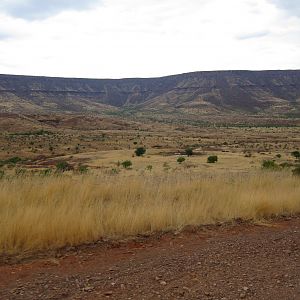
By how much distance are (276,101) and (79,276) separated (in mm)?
195196

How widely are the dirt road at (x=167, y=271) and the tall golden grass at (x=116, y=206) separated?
1.18 ft

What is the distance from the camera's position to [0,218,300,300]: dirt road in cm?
443

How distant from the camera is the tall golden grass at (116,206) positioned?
5980mm

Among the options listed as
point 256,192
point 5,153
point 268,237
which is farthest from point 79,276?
point 5,153

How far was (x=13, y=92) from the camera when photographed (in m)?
184

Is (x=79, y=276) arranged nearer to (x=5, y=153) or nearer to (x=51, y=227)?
(x=51, y=227)

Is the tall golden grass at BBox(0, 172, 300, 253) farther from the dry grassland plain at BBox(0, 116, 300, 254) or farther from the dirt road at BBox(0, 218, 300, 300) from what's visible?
the dirt road at BBox(0, 218, 300, 300)

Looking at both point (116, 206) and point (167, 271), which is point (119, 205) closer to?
point (116, 206)

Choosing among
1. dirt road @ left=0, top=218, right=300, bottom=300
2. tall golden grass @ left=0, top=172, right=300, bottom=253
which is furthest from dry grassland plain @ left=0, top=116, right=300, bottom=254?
dirt road @ left=0, top=218, right=300, bottom=300

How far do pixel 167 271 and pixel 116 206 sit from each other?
240cm

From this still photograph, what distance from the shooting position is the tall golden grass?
598 centimetres

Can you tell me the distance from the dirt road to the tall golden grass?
36cm

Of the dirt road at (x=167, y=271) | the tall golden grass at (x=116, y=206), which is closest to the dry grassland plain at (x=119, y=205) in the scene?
the tall golden grass at (x=116, y=206)

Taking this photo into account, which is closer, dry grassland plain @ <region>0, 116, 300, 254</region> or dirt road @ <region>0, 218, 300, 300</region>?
dirt road @ <region>0, 218, 300, 300</region>
